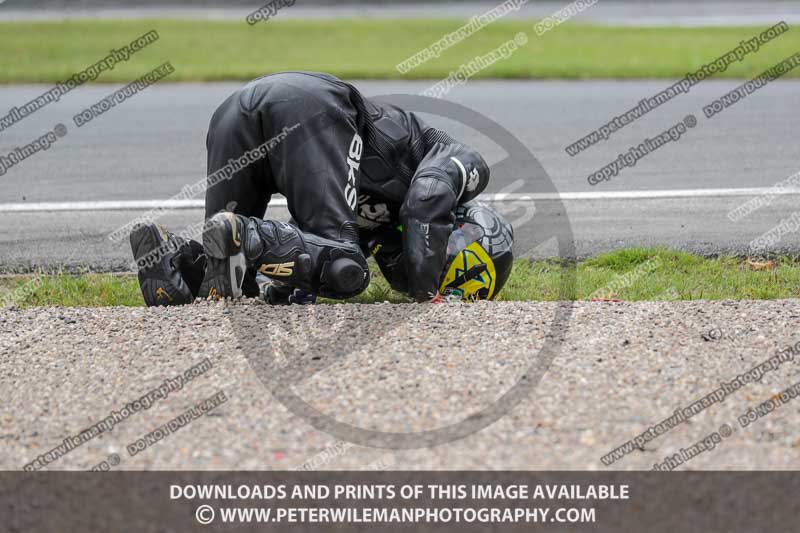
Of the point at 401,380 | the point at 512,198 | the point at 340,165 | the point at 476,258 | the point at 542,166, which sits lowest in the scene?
the point at 542,166

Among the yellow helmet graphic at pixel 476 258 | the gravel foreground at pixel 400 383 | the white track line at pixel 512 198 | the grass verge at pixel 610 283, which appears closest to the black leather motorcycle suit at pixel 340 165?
the yellow helmet graphic at pixel 476 258

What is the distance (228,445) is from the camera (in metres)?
3.44

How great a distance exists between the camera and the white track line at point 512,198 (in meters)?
7.88

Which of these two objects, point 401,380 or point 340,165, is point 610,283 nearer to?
point 340,165

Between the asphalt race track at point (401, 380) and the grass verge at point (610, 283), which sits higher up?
the asphalt race track at point (401, 380)

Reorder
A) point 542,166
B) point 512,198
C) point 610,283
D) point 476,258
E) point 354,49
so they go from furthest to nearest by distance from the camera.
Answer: point 354,49, point 542,166, point 512,198, point 610,283, point 476,258

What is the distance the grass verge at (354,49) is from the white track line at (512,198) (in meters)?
6.20

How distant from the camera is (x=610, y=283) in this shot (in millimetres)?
5984

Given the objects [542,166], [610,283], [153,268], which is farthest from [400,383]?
[542,166]

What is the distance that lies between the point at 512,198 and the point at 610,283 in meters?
2.16

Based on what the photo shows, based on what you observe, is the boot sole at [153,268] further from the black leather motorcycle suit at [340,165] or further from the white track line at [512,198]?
the white track line at [512,198]

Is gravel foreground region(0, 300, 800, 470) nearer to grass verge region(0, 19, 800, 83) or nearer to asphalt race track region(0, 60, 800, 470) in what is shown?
asphalt race track region(0, 60, 800, 470)
